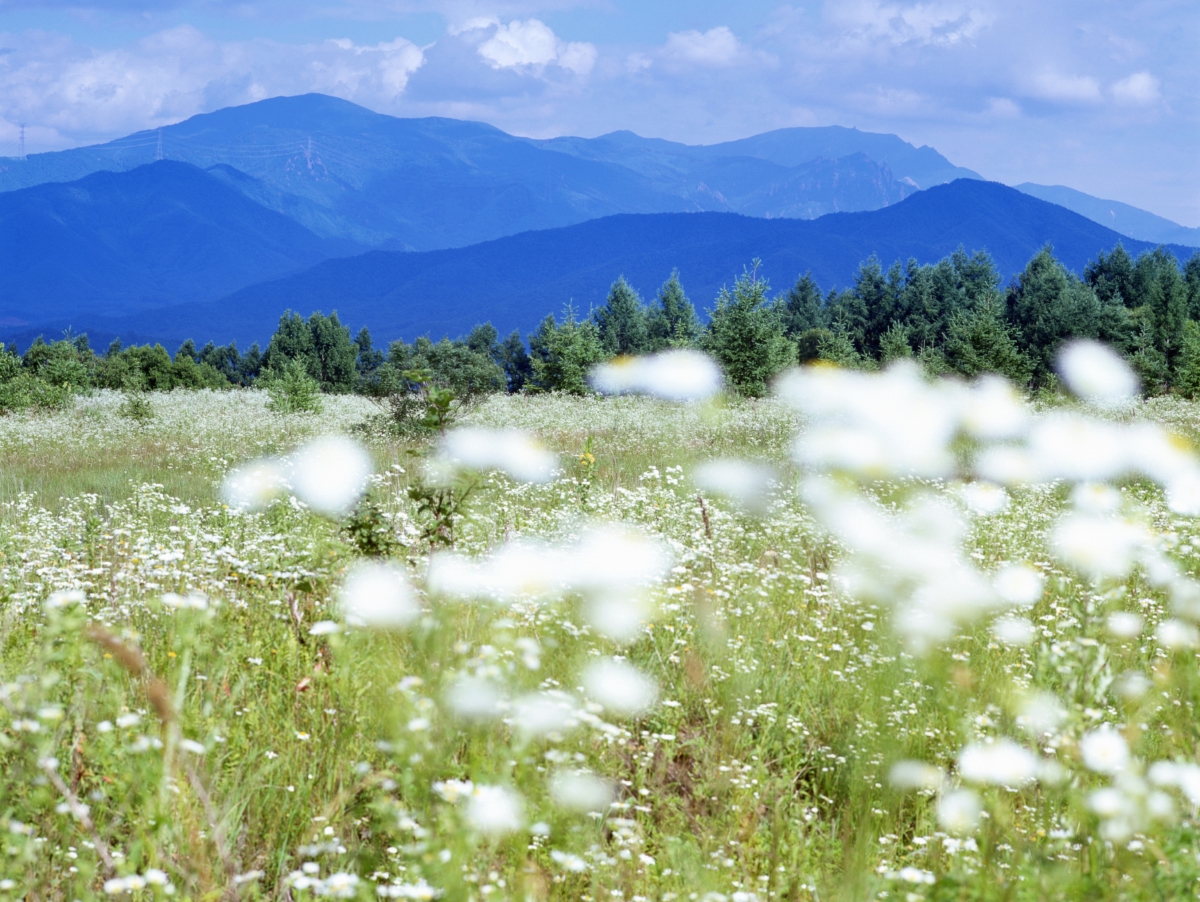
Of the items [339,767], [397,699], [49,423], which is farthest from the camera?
[49,423]

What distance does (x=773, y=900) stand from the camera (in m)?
2.52

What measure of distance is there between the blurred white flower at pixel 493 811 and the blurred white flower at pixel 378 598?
1243mm

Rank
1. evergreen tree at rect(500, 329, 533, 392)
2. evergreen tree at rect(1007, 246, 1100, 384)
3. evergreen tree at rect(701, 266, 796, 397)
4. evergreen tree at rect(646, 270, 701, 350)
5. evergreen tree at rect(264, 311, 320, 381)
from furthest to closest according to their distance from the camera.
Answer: evergreen tree at rect(500, 329, 533, 392) < evergreen tree at rect(646, 270, 701, 350) < evergreen tree at rect(264, 311, 320, 381) < evergreen tree at rect(1007, 246, 1100, 384) < evergreen tree at rect(701, 266, 796, 397)

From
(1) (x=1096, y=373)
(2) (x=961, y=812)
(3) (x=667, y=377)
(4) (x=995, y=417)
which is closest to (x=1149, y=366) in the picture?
(1) (x=1096, y=373)

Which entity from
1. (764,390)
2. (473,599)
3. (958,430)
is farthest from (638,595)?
(764,390)

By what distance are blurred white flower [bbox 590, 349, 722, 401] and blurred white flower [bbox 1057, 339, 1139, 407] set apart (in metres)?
11.9

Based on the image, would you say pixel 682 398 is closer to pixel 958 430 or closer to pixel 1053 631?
pixel 958 430

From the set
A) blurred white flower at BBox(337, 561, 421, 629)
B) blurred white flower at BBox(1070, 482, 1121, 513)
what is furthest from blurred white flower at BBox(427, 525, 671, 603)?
blurred white flower at BBox(1070, 482, 1121, 513)

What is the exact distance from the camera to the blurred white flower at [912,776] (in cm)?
320

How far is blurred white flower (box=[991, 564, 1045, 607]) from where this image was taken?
530cm

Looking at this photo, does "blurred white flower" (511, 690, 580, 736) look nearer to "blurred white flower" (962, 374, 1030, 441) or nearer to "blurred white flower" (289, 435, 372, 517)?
"blurred white flower" (289, 435, 372, 517)

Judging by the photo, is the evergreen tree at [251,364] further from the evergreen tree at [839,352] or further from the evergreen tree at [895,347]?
the evergreen tree at [895,347]

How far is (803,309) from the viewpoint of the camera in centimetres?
6944

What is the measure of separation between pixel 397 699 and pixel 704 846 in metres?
1.08
